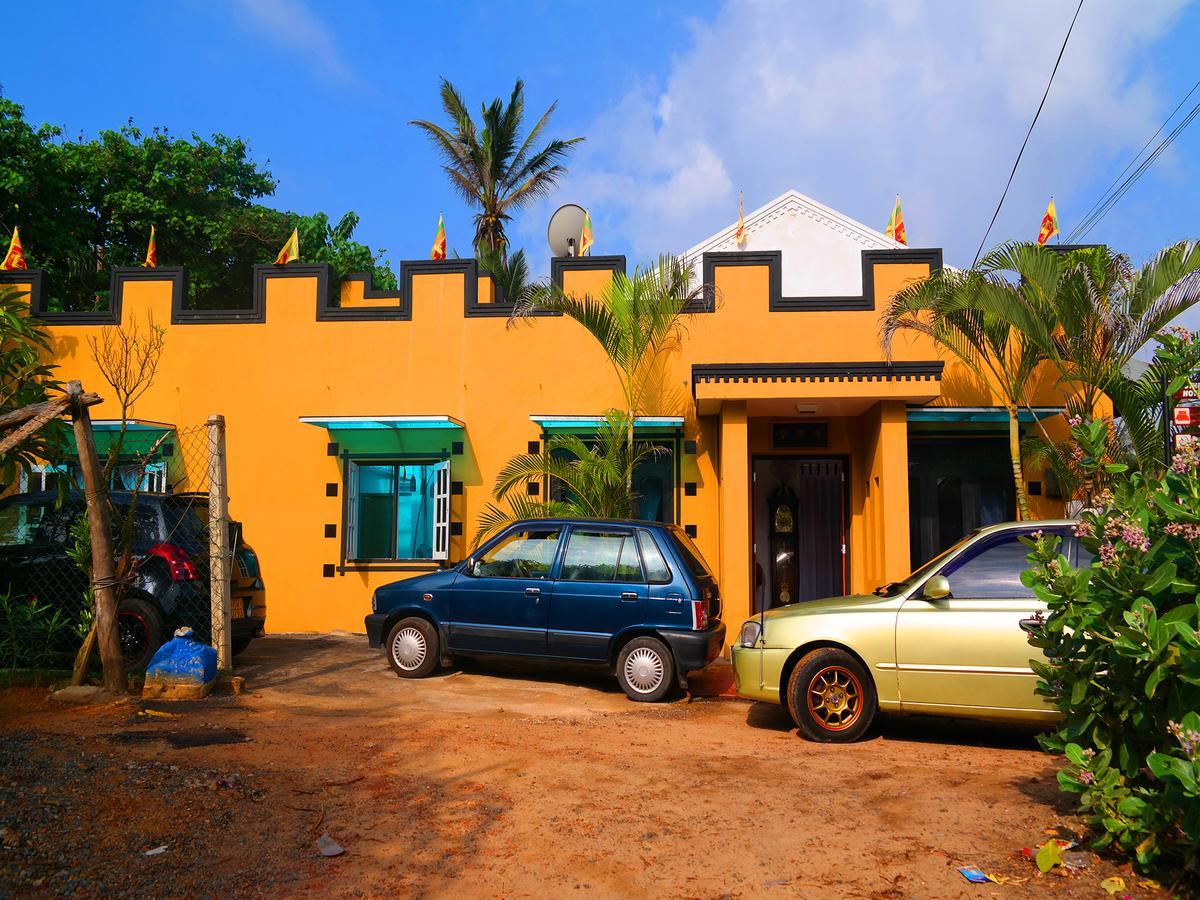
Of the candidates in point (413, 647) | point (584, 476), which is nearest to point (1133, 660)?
point (413, 647)

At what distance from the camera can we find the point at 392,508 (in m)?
12.7

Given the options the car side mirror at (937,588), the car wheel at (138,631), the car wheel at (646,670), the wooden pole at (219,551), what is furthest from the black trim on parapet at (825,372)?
the car wheel at (138,631)

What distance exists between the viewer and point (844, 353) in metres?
12.1

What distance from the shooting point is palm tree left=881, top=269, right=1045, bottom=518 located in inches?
397

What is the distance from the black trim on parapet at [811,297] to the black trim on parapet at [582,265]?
4.00ft

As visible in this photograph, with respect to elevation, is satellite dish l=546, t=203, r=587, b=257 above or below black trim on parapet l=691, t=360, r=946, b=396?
above

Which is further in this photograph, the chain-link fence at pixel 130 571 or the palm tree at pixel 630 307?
the palm tree at pixel 630 307

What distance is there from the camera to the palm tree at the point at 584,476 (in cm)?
1070

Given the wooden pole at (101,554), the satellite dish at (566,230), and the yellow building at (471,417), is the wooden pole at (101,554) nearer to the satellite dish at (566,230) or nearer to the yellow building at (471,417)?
the yellow building at (471,417)

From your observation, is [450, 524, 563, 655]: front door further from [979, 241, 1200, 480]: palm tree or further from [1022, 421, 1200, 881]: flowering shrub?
[979, 241, 1200, 480]: palm tree

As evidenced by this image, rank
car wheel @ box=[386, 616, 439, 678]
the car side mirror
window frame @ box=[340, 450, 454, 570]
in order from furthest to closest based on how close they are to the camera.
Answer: window frame @ box=[340, 450, 454, 570]
car wheel @ box=[386, 616, 439, 678]
the car side mirror

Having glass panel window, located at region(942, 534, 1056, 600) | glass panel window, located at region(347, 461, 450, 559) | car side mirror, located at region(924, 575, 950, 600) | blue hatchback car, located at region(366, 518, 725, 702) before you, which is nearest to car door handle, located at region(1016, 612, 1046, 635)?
car side mirror, located at region(924, 575, 950, 600)

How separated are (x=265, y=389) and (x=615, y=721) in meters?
7.97

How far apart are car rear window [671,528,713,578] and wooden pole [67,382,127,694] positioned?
4823 mm
